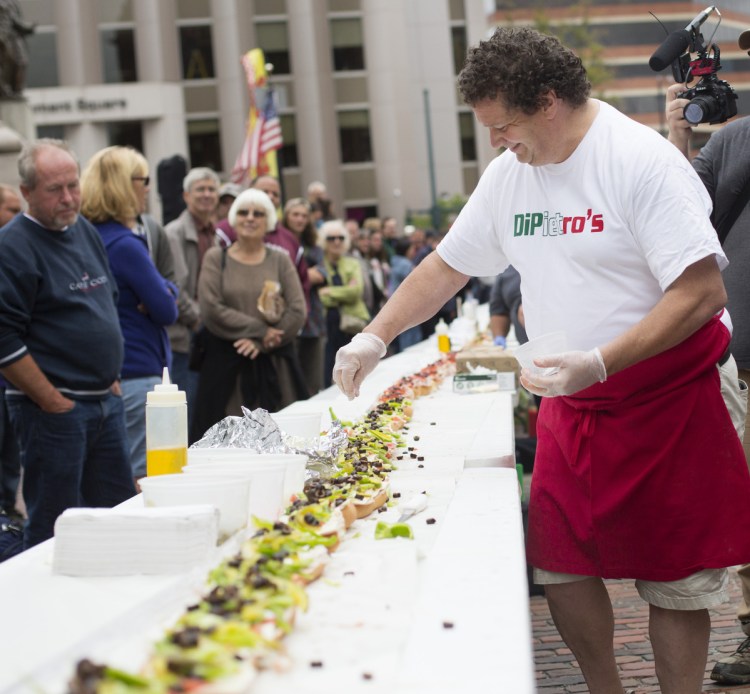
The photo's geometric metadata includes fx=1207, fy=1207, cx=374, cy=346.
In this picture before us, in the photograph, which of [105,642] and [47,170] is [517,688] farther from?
[47,170]

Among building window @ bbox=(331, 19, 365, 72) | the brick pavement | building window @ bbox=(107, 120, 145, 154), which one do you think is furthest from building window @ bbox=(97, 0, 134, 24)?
the brick pavement

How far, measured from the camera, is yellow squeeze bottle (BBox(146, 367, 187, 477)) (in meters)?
3.32

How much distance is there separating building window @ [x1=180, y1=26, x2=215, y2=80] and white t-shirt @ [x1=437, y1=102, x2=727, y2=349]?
4461 centimetres

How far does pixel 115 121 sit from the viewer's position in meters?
44.3

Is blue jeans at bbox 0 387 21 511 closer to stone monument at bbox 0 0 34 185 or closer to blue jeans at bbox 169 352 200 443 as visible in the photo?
blue jeans at bbox 169 352 200 443

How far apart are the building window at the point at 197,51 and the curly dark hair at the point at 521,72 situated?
146ft

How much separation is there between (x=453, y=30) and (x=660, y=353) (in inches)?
1973

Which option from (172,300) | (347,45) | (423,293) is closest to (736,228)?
(423,293)

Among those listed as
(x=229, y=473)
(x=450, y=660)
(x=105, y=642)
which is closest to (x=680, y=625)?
(x=229, y=473)

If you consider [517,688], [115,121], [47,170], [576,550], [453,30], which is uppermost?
[453,30]

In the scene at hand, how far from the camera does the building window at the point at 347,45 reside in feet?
156

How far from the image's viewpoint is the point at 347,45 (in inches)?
1876

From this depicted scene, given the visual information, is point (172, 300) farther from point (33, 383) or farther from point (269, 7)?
A: point (269, 7)

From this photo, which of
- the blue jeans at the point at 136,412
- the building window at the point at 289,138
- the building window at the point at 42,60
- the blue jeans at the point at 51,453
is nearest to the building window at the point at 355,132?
the building window at the point at 289,138
